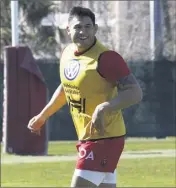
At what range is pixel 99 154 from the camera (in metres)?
5.75

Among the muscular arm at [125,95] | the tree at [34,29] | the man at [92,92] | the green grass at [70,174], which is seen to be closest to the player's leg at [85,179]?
the man at [92,92]

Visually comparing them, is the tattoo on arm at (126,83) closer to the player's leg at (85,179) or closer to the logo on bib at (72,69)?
the logo on bib at (72,69)

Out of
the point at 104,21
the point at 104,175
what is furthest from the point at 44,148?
the point at 104,21

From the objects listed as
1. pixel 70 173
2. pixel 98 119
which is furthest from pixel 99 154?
pixel 70 173

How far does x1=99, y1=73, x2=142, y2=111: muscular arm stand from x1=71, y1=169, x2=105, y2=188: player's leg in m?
0.58

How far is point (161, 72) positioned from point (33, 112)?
562cm

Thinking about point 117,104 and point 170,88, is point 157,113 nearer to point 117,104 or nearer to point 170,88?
point 170,88

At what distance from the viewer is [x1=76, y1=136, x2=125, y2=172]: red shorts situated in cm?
574

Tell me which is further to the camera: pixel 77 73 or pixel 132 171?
pixel 132 171

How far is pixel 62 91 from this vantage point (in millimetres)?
6156

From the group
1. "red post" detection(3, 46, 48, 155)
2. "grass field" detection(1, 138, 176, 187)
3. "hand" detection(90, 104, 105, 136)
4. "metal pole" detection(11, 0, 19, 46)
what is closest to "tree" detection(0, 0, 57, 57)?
"metal pole" detection(11, 0, 19, 46)

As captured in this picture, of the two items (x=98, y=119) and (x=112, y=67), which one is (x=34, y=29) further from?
(x=98, y=119)

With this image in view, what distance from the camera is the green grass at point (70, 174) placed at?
39.3 ft

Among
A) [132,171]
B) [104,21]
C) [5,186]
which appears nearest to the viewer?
[5,186]
